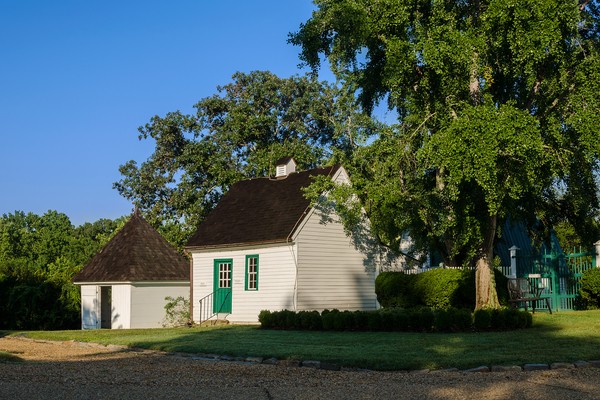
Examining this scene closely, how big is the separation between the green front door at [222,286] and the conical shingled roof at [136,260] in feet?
7.45

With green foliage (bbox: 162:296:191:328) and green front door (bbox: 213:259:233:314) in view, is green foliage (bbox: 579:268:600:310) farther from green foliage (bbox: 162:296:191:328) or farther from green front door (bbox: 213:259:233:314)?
green foliage (bbox: 162:296:191:328)

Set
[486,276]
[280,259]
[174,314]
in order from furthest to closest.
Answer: [174,314]
[280,259]
[486,276]

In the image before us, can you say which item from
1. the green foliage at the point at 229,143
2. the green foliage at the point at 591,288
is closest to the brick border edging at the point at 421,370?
the green foliage at the point at 591,288

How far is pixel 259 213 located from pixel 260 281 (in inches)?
123

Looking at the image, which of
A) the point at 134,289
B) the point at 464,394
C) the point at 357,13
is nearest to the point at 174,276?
the point at 134,289

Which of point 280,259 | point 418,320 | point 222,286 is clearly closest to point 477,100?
point 418,320

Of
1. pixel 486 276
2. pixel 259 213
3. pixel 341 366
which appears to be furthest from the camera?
pixel 259 213

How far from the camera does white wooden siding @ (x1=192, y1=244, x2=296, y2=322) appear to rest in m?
28.5

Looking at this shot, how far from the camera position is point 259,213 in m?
31.1

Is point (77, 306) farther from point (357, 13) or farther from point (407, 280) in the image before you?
point (357, 13)

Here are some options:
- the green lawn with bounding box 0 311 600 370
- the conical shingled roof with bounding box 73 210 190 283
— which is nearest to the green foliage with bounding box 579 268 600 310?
the green lawn with bounding box 0 311 600 370

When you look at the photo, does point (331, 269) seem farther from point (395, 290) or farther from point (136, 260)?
point (136, 260)

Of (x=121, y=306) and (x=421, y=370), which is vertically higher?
(x=121, y=306)

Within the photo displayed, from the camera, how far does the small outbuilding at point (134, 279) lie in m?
31.1
